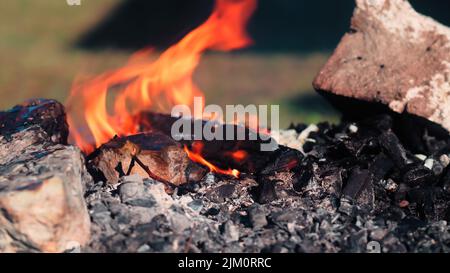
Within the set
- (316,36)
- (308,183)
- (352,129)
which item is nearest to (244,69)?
(316,36)

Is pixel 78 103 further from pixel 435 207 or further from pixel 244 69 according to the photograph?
pixel 435 207

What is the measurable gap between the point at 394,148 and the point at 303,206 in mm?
726

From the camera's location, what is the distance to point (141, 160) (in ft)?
9.30

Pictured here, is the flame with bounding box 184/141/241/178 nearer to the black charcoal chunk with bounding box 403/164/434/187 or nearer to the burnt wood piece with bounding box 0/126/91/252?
the burnt wood piece with bounding box 0/126/91/252

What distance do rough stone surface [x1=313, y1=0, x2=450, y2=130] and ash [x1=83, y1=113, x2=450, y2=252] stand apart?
0.20m

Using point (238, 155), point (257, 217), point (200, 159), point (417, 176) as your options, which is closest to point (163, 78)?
point (200, 159)

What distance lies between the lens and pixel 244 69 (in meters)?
5.53

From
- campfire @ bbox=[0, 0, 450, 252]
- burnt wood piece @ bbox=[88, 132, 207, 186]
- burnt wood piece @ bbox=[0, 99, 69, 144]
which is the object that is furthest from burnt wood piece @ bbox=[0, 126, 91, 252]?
burnt wood piece @ bbox=[0, 99, 69, 144]

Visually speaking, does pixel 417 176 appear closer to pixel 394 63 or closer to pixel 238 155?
pixel 394 63

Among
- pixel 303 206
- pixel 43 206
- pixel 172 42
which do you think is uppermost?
pixel 172 42

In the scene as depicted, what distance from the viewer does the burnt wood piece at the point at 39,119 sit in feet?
10.0

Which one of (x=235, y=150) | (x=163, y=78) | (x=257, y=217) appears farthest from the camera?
(x=163, y=78)

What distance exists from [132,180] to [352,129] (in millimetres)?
1470

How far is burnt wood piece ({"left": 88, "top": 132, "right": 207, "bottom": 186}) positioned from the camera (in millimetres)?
2840
